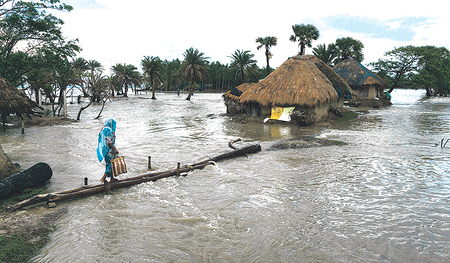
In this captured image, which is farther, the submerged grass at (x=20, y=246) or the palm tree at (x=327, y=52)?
the palm tree at (x=327, y=52)

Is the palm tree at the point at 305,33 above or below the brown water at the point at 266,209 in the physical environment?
above

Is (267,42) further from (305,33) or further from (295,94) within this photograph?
(295,94)

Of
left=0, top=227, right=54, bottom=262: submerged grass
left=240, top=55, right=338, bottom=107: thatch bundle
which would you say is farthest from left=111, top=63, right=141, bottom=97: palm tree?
left=0, top=227, right=54, bottom=262: submerged grass

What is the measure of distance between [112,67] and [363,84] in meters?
43.5

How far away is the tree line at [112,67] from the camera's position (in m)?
14.8

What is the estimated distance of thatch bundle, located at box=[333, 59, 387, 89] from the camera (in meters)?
30.6

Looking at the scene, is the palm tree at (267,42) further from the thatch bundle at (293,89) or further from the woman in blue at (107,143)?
the woman in blue at (107,143)

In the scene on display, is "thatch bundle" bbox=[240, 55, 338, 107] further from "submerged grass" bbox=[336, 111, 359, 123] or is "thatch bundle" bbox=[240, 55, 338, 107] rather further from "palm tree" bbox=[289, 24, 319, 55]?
"palm tree" bbox=[289, 24, 319, 55]

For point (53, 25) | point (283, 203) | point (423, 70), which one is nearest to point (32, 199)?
point (283, 203)

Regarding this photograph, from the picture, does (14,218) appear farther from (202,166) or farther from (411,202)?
(411,202)

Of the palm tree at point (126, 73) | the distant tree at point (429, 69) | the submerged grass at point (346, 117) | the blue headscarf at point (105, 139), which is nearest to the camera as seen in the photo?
the blue headscarf at point (105, 139)

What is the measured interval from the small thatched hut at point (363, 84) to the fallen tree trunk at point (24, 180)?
30229 mm

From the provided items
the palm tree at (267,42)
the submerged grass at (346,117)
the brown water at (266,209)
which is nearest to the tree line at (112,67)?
the palm tree at (267,42)

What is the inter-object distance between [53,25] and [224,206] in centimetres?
1590
